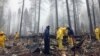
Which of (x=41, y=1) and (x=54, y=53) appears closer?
(x=54, y=53)

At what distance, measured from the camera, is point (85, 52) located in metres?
17.5

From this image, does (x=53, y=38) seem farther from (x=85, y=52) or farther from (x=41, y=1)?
(x=41, y=1)

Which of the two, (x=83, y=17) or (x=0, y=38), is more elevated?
(x=83, y=17)

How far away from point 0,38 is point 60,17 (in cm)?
5631

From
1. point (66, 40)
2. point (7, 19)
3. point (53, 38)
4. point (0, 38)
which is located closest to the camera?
point (0, 38)

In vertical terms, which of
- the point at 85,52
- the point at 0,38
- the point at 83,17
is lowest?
the point at 85,52

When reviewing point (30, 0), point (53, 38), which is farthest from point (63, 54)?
point (30, 0)

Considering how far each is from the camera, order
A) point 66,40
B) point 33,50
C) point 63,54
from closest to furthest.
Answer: point 63,54 → point 33,50 → point 66,40

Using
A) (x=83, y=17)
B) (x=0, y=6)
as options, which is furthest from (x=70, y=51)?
(x=83, y=17)

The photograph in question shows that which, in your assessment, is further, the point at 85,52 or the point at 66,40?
the point at 66,40

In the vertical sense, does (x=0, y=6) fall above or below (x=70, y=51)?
above

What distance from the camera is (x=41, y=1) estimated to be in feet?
167

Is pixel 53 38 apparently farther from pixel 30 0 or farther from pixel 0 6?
pixel 0 6

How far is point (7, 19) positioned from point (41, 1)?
96.4 feet
